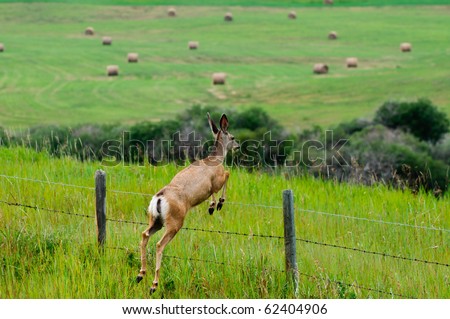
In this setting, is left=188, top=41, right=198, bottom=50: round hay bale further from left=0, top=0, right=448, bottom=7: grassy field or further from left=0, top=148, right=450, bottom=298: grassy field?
left=0, top=148, right=450, bottom=298: grassy field

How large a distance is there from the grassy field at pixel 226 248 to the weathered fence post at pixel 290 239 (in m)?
0.16

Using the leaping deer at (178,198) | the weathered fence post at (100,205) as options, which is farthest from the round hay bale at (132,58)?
the leaping deer at (178,198)

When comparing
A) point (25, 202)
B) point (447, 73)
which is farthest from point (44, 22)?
point (25, 202)

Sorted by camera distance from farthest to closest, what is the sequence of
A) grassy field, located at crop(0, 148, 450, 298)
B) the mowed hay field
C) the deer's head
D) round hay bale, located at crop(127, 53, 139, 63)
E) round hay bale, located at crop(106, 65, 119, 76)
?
round hay bale, located at crop(127, 53, 139, 63) < round hay bale, located at crop(106, 65, 119, 76) < the mowed hay field < the deer's head < grassy field, located at crop(0, 148, 450, 298)

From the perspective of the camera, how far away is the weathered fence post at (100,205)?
1091 centimetres

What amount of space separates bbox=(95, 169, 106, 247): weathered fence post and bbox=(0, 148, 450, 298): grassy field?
10 cm

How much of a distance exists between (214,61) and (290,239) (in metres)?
53.4

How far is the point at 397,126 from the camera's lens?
40.5m

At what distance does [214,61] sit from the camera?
62781mm

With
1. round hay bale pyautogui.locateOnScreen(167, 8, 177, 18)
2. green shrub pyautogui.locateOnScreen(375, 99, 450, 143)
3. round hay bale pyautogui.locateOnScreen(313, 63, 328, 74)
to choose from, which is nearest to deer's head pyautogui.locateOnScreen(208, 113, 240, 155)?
green shrub pyautogui.locateOnScreen(375, 99, 450, 143)

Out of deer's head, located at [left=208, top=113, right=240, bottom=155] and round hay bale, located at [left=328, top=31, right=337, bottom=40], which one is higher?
deer's head, located at [left=208, top=113, right=240, bottom=155]

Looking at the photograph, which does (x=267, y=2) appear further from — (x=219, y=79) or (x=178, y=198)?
(x=178, y=198)

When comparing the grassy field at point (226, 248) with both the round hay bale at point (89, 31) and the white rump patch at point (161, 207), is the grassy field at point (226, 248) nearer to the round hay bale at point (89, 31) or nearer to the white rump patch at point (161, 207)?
the white rump patch at point (161, 207)

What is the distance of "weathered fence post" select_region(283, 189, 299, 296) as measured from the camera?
9.75 meters
